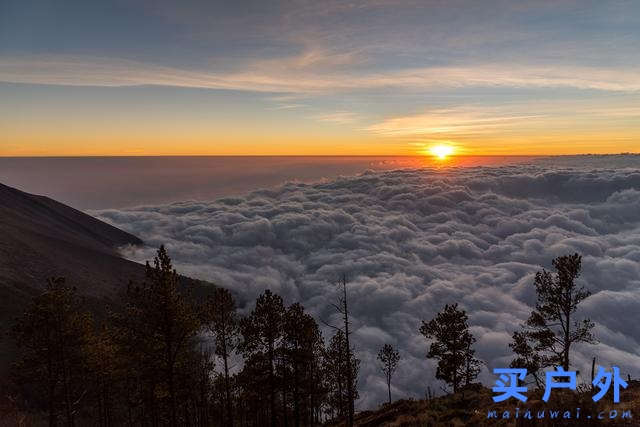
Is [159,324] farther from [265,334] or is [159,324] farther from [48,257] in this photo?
[48,257]

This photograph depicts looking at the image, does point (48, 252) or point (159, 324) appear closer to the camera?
point (159, 324)

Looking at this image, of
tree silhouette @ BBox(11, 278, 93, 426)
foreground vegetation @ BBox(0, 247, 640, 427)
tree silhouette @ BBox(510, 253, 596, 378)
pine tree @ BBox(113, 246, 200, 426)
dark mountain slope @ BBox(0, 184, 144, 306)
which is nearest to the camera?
pine tree @ BBox(113, 246, 200, 426)

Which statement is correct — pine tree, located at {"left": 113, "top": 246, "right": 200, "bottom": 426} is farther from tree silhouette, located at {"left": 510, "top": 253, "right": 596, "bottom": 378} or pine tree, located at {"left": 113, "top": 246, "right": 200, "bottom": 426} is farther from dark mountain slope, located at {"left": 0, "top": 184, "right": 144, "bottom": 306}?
dark mountain slope, located at {"left": 0, "top": 184, "right": 144, "bottom": 306}

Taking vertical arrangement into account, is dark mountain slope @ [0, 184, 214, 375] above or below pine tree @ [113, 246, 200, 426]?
below

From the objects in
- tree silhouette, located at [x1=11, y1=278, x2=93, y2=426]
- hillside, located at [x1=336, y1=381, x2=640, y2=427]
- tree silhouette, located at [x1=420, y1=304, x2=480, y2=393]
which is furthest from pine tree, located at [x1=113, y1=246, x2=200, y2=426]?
tree silhouette, located at [x1=420, y1=304, x2=480, y2=393]

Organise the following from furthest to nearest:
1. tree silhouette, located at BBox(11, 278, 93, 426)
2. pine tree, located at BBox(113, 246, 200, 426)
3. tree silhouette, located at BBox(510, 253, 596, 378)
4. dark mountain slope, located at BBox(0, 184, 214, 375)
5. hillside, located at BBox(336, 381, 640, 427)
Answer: dark mountain slope, located at BBox(0, 184, 214, 375)
tree silhouette, located at BBox(510, 253, 596, 378)
tree silhouette, located at BBox(11, 278, 93, 426)
pine tree, located at BBox(113, 246, 200, 426)
hillside, located at BBox(336, 381, 640, 427)

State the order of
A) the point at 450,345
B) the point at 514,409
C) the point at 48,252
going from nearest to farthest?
the point at 514,409, the point at 450,345, the point at 48,252

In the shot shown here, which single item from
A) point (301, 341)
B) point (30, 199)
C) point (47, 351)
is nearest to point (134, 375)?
point (47, 351)

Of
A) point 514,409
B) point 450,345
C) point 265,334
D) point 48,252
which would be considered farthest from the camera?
point 48,252

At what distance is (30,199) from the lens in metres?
149

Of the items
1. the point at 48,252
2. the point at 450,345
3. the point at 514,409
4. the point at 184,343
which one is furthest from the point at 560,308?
the point at 48,252

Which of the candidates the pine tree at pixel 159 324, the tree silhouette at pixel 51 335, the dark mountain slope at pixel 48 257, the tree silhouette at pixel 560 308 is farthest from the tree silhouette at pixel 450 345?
the dark mountain slope at pixel 48 257

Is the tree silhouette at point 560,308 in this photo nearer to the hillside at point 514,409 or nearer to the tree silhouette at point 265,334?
the hillside at point 514,409

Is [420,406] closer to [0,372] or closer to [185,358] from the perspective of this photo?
[185,358]
